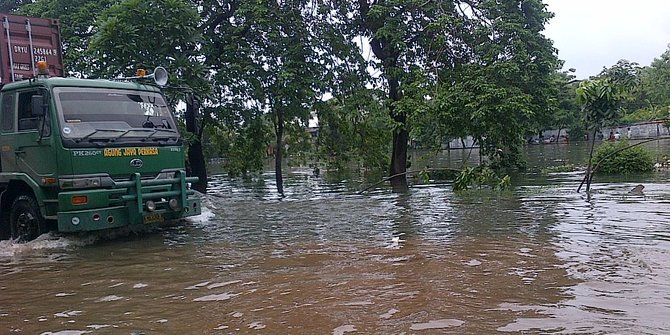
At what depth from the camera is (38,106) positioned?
8.27 m

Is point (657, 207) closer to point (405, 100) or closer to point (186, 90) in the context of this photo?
point (405, 100)

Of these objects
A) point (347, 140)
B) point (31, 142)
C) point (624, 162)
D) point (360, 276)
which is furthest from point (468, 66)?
point (31, 142)

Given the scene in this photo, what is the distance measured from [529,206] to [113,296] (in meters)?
9.35

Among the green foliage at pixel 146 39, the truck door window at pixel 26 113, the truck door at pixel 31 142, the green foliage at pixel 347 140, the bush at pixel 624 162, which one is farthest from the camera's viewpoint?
the bush at pixel 624 162

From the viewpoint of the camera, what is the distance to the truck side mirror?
8.26 meters

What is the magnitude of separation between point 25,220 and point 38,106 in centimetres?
196

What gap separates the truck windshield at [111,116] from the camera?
8.40 m

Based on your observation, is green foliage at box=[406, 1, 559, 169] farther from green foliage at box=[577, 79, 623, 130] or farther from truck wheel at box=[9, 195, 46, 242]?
truck wheel at box=[9, 195, 46, 242]

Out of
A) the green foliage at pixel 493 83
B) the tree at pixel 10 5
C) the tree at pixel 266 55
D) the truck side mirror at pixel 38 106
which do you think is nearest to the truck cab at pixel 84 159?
the truck side mirror at pixel 38 106

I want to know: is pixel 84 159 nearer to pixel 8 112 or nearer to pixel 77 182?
pixel 77 182

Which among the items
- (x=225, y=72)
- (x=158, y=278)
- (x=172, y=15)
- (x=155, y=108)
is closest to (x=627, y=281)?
(x=158, y=278)

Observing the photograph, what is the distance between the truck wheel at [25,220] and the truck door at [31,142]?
0.51 m

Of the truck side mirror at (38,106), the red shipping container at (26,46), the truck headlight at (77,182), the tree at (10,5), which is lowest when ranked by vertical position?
the truck headlight at (77,182)

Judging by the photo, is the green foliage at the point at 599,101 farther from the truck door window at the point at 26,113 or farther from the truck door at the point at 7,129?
the truck door at the point at 7,129
